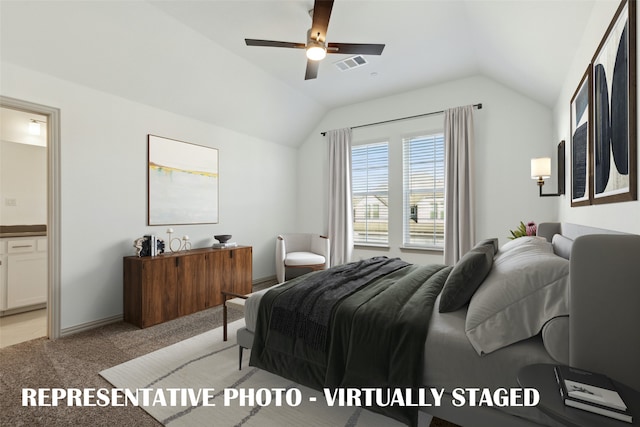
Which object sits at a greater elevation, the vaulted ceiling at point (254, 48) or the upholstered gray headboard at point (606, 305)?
the vaulted ceiling at point (254, 48)

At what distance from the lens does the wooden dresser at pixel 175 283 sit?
10.5 feet

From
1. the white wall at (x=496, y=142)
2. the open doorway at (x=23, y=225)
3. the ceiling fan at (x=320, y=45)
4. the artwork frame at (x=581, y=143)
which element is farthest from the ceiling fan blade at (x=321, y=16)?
the open doorway at (x=23, y=225)

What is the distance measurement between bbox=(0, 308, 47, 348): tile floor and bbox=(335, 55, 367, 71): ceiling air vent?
449 cm

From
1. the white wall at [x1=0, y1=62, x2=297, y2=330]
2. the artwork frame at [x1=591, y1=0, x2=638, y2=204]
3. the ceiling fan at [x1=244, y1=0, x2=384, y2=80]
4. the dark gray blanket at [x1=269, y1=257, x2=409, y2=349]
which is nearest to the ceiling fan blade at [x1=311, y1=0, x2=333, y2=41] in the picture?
the ceiling fan at [x1=244, y1=0, x2=384, y2=80]

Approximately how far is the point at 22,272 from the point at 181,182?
7.11 ft

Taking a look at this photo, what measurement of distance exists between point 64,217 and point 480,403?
3.75 metres

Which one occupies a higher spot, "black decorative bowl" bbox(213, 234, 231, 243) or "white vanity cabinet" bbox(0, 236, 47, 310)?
"black decorative bowl" bbox(213, 234, 231, 243)

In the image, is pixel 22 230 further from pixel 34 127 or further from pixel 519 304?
pixel 519 304

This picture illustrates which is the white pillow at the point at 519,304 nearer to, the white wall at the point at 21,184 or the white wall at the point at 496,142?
the white wall at the point at 496,142

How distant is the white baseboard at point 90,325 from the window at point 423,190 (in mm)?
4053

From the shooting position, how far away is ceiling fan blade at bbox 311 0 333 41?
7.08 feet

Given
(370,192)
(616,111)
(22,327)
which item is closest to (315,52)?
(616,111)

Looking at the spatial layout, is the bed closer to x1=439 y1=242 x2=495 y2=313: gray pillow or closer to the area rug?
x1=439 y1=242 x2=495 y2=313: gray pillow

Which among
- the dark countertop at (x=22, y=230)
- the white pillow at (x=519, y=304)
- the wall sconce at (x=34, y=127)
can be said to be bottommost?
the white pillow at (x=519, y=304)
